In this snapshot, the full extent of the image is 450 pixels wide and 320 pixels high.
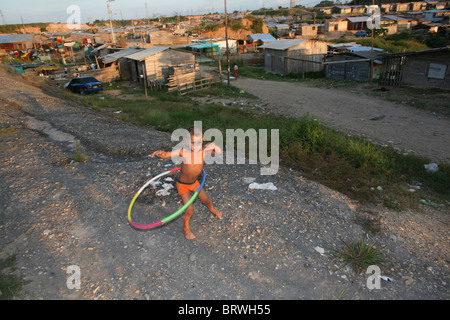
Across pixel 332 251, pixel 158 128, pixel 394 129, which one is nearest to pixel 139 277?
pixel 332 251

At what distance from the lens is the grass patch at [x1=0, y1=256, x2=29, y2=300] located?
351cm

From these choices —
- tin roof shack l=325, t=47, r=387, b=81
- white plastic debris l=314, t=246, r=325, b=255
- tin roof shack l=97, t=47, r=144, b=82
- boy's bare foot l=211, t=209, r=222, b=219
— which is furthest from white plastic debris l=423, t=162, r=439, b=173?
tin roof shack l=97, t=47, r=144, b=82

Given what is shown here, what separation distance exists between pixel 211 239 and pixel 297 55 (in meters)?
25.9

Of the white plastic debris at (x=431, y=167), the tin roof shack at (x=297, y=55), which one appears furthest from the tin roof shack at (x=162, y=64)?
the white plastic debris at (x=431, y=167)

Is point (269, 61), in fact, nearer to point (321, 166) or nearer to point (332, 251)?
point (321, 166)

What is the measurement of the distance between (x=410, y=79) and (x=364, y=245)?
62.7ft

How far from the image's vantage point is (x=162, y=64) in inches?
916

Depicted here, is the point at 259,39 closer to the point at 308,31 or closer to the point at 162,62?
the point at 308,31

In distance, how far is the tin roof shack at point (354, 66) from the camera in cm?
2205

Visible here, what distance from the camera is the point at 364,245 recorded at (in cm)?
439

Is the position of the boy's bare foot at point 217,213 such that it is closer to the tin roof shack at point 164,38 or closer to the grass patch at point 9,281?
the grass patch at point 9,281

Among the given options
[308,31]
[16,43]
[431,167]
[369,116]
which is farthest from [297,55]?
[16,43]

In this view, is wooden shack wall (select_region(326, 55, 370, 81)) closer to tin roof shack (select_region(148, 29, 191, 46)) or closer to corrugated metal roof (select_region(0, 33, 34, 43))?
tin roof shack (select_region(148, 29, 191, 46))

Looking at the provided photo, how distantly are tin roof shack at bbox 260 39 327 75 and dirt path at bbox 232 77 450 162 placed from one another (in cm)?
646
